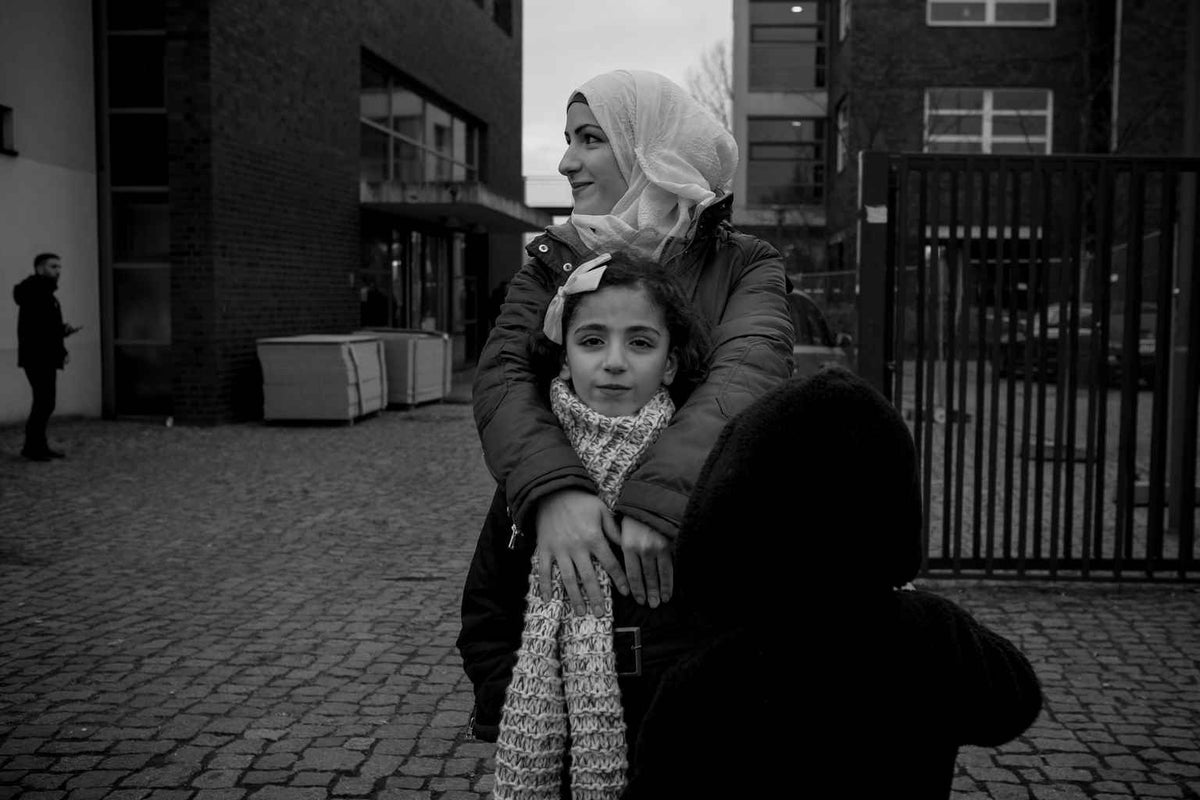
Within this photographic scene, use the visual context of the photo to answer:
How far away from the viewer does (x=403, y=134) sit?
20.0 metres

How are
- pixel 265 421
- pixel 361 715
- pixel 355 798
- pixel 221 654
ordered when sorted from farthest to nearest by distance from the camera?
pixel 265 421, pixel 221 654, pixel 361 715, pixel 355 798

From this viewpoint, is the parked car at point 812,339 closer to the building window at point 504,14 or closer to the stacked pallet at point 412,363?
the stacked pallet at point 412,363

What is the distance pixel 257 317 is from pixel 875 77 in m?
21.0

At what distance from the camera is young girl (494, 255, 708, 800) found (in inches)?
76.0

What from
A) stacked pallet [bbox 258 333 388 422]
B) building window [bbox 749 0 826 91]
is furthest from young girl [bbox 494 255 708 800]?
building window [bbox 749 0 826 91]

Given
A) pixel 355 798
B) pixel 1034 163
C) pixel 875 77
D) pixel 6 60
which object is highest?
pixel 875 77

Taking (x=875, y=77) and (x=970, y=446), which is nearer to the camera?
(x=970, y=446)

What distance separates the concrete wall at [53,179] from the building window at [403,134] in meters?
4.81

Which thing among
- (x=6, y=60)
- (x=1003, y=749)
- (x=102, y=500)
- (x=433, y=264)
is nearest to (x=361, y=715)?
(x=1003, y=749)

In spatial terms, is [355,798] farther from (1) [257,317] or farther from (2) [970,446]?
(1) [257,317]

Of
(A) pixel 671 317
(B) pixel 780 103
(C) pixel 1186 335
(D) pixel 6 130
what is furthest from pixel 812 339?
(B) pixel 780 103

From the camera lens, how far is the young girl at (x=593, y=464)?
1.93 m

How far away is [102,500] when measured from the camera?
8.70m

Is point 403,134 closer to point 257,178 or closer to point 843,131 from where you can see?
point 257,178
